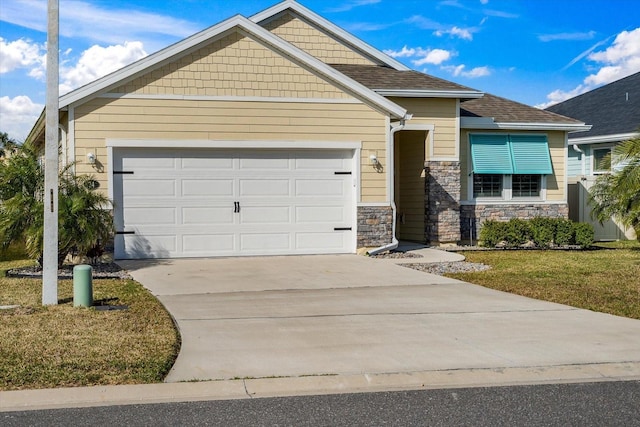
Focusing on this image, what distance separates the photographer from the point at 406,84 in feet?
62.3

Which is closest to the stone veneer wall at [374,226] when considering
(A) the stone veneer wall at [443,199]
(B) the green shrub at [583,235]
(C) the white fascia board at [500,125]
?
(A) the stone veneer wall at [443,199]

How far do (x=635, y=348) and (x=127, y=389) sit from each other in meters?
5.08

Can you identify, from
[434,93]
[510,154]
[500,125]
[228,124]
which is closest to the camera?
[228,124]

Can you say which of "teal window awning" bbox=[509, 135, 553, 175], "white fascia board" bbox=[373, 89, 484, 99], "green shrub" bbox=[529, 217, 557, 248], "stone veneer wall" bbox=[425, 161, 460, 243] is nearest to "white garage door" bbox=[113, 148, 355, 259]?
"white fascia board" bbox=[373, 89, 484, 99]

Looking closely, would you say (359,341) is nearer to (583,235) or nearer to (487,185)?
(583,235)

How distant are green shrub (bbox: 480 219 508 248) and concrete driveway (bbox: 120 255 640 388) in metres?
6.50

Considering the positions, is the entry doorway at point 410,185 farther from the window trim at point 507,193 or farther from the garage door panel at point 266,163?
the garage door panel at point 266,163

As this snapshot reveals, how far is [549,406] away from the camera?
5715 millimetres

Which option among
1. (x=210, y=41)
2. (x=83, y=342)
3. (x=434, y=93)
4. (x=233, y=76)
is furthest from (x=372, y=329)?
(x=434, y=93)

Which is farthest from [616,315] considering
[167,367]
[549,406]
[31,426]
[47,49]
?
[47,49]

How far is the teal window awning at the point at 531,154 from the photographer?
2002cm

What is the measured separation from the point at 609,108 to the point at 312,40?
11400 millimetres

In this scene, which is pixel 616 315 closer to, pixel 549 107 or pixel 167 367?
pixel 167 367

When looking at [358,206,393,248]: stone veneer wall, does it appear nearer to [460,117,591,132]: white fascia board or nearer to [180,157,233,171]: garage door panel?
[180,157,233,171]: garage door panel
